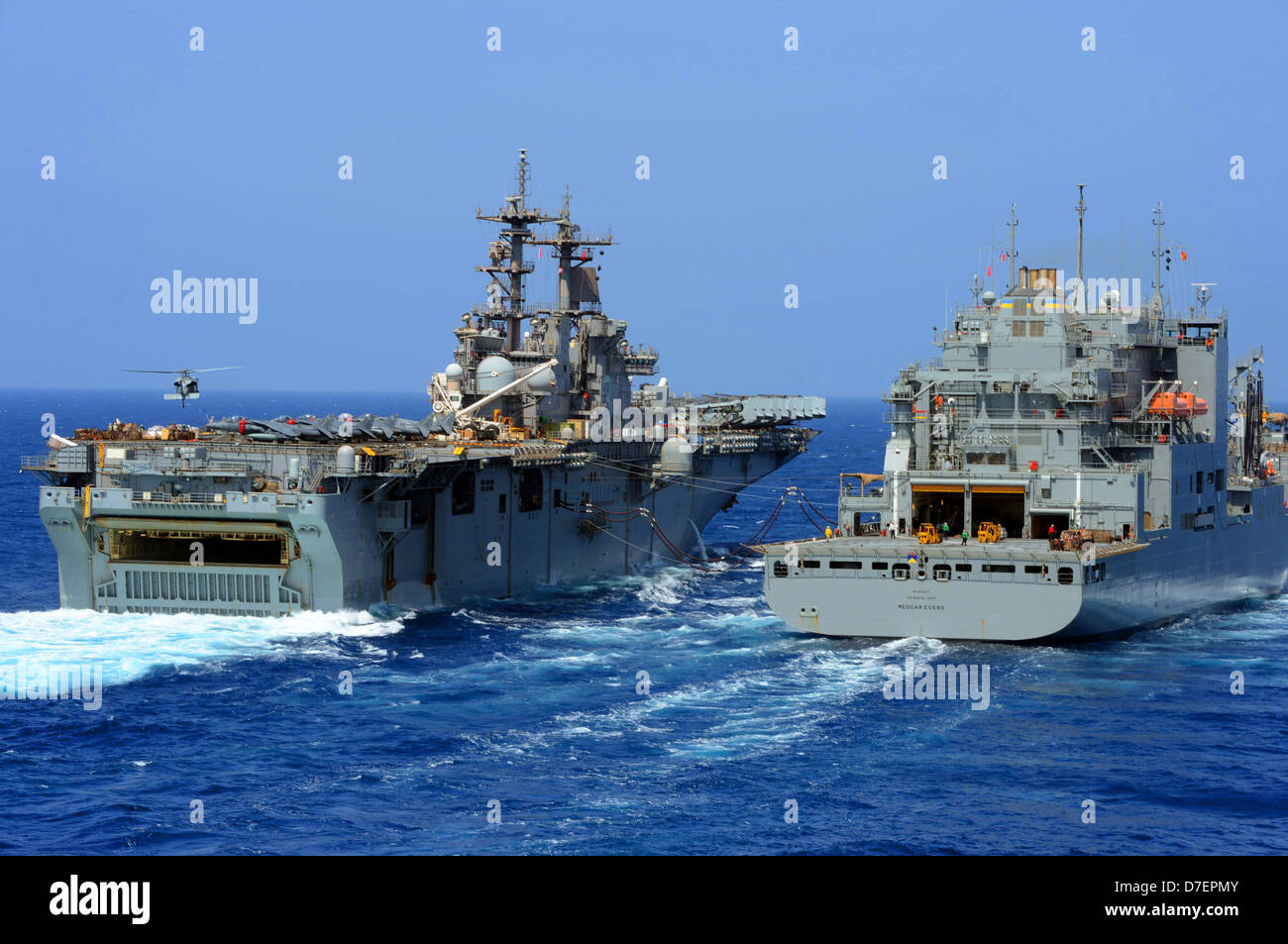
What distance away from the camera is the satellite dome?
4884cm

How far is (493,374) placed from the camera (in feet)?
160

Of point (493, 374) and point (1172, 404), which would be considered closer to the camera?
point (1172, 404)

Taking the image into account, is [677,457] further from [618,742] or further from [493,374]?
[618,742]

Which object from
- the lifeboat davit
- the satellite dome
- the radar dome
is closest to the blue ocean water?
the lifeboat davit

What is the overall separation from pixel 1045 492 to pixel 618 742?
615 inches

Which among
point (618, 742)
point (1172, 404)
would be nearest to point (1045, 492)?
point (1172, 404)

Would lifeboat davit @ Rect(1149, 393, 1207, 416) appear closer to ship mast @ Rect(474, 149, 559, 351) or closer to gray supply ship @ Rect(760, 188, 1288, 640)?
gray supply ship @ Rect(760, 188, 1288, 640)

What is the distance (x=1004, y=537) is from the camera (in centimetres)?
3656

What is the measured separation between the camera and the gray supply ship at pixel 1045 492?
108ft

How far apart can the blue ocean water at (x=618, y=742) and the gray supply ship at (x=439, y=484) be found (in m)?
1.48

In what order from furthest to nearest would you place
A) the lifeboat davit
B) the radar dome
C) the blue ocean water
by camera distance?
1. the radar dome
2. the lifeboat davit
3. the blue ocean water

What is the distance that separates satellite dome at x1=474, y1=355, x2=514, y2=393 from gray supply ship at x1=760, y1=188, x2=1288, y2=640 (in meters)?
12.7
